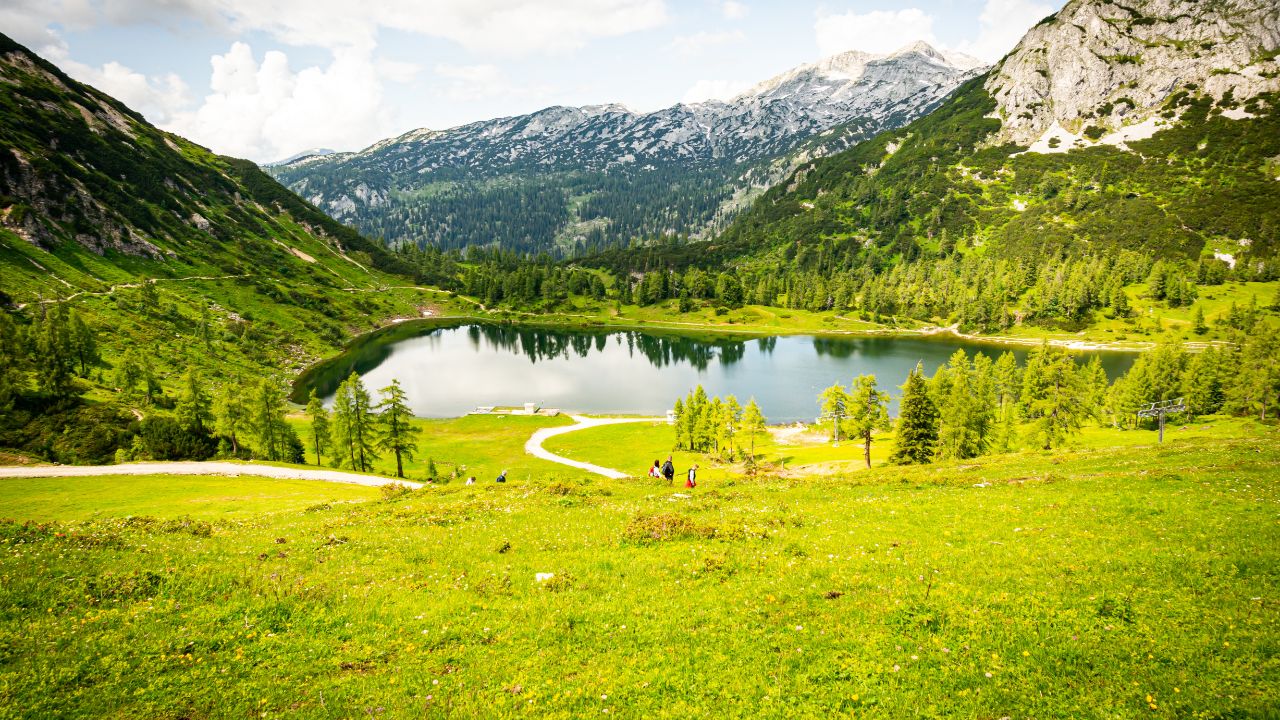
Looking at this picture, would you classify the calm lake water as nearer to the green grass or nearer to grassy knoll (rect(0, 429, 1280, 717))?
the green grass

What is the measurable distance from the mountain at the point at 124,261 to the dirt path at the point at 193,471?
68531 millimetres

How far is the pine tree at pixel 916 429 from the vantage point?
55.6m

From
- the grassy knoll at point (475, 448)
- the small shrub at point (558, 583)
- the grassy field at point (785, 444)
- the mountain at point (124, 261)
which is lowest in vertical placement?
the grassy field at point (785, 444)

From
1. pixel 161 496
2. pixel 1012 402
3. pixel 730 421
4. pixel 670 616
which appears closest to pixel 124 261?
pixel 161 496

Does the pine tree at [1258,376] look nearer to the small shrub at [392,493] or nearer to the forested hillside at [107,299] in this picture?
the small shrub at [392,493]

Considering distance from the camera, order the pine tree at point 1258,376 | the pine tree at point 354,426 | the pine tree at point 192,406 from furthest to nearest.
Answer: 1. the pine tree at point 1258,376
2. the pine tree at point 354,426
3. the pine tree at point 192,406

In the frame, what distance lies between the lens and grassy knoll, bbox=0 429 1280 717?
9.38m

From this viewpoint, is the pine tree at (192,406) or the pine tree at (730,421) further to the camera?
the pine tree at (730,421)

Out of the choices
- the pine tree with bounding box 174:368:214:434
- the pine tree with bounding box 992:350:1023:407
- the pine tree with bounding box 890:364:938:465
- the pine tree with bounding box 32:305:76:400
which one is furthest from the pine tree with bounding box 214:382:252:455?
the pine tree with bounding box 992:350:1023:407

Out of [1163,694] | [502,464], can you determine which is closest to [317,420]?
[502,464]

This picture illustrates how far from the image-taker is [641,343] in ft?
646

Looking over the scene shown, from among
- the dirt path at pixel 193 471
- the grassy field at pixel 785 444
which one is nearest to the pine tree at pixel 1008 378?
the grassy field at pixel 785 444

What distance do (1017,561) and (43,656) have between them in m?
22.9

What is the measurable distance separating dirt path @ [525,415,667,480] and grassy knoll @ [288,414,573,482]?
163 cm
